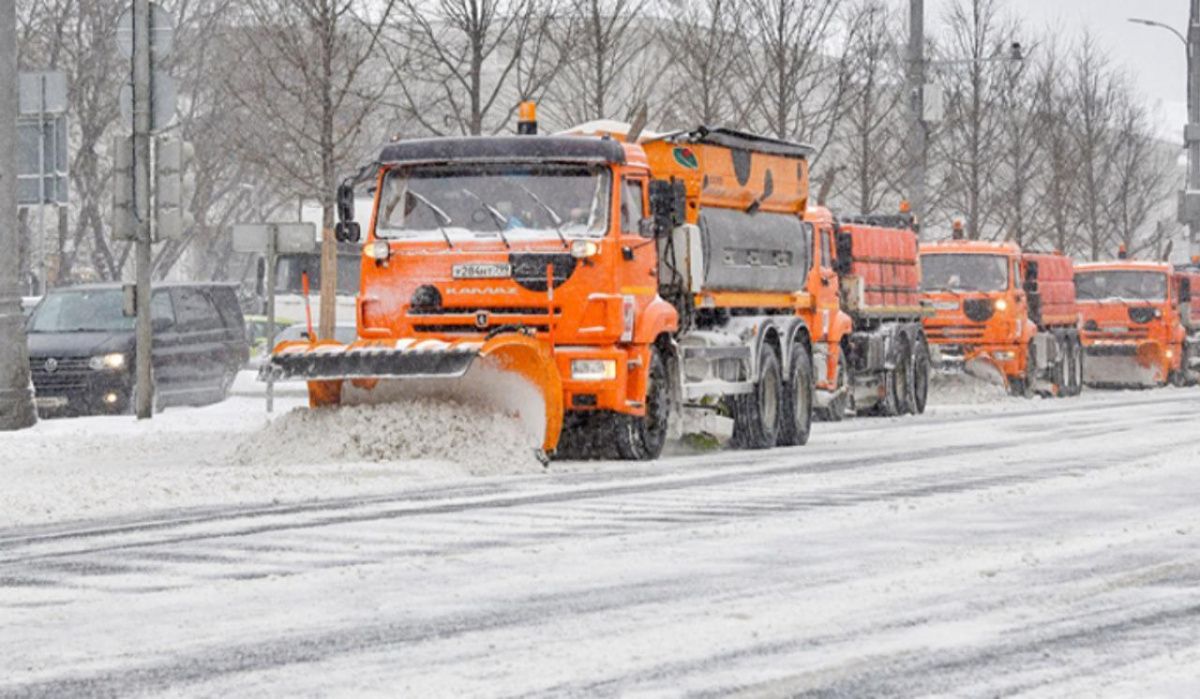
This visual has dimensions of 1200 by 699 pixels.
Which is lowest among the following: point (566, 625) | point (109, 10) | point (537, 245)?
point (566, 625)

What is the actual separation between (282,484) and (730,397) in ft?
24.8

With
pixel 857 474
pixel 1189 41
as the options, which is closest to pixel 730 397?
pixel 857 474

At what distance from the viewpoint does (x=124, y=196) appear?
23.2 metres

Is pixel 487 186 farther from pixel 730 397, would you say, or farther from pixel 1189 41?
pixel 1189 41

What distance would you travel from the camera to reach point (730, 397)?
73.3ft

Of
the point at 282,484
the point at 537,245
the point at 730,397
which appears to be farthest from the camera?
the point at 730,397

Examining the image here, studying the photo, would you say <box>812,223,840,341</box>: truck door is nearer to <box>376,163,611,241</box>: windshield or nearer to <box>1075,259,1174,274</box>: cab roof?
<box>376,163,611,241</box>: windshield

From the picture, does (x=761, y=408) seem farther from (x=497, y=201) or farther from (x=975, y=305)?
(x=975, y=305)

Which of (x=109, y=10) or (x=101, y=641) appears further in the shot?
(x=109, y=10)

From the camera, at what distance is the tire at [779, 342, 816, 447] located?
74.5ft

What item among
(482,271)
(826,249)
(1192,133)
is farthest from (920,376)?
(1192,133)

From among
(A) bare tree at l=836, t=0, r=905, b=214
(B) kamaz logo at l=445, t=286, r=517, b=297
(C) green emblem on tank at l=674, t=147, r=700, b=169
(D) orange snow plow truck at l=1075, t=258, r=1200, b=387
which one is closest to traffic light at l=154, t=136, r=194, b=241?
(B) kamaz logo at l=445, t=286, r=517, b=297

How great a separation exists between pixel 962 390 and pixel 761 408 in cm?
1513

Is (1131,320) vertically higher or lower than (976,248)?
lower
